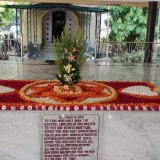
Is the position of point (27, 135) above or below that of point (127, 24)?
below

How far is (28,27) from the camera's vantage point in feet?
44.9

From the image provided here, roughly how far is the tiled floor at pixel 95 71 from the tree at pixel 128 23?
21.7 ft

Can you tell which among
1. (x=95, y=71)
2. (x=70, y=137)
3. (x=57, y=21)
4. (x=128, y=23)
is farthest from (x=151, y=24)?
(x=70, y=137)

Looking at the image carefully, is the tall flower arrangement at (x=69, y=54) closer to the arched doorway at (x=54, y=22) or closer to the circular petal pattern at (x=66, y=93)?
the circular petal pattern at (x=66, y=93)

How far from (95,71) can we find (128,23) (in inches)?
328

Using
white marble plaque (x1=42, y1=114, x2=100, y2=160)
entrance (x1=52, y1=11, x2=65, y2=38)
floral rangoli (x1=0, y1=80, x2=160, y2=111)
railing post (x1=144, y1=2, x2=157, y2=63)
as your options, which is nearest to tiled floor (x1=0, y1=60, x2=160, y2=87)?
railing post (x1=144, y1=2, x2=157, y2=63)

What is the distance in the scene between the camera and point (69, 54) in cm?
325

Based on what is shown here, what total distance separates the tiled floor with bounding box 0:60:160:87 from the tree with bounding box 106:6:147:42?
662 cm

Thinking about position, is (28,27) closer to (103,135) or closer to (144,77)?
(144,77)

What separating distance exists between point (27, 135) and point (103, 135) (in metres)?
0.86

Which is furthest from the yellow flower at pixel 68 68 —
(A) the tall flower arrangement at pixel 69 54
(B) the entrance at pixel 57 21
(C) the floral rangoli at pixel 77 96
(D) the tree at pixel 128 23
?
(D) the tree at pixel 128 23

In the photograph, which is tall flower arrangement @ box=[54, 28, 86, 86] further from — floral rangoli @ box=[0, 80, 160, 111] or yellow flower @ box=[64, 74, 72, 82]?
floral rangoli @ box=[0, 80, 160, 111]

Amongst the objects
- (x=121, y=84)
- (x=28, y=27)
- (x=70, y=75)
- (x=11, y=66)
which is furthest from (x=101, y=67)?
(x=28, y=27)

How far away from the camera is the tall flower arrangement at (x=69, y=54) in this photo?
3277 millimetres
